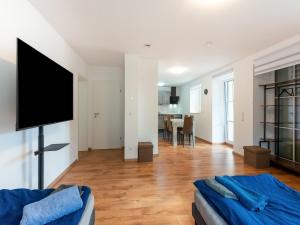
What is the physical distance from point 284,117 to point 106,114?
14.3 ft

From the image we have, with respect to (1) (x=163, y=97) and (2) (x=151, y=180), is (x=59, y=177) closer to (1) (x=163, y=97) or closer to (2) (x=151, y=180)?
(2) (x=151, y=180)

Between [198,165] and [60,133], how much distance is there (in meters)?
2.75

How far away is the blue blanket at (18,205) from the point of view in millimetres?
1124

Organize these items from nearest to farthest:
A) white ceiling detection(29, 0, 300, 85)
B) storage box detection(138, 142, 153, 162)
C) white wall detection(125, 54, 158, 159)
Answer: white ceiling detection(29, 0, 300, 85), storage box detection(138, 142, 153, 162), white wall detection(125, 54, 158, 159)

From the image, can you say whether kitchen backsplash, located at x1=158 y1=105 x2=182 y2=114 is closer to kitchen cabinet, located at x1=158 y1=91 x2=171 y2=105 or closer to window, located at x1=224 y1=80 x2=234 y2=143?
kitchen cabinet, located at x1=158 y1=91 x2=171 y2=105

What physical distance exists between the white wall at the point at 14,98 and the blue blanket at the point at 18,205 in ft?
1.51

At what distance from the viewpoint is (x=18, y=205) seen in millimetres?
1310

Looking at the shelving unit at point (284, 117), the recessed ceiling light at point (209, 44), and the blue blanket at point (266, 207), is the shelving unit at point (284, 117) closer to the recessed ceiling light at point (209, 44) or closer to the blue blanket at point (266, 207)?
the recessed ceiling light at point (209, 44)

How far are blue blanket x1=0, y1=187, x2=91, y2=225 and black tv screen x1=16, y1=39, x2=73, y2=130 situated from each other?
1.69ft

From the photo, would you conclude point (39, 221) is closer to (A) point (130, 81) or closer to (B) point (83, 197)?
(B) point (83, 197)

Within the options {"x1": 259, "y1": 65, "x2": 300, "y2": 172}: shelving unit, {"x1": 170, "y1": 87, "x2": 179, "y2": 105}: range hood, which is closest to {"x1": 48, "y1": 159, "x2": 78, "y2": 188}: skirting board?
{"x1": 259, "y1": 65, "x2": 300, "y2": 172}: shelving unit

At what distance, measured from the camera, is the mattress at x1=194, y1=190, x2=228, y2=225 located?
1301mm

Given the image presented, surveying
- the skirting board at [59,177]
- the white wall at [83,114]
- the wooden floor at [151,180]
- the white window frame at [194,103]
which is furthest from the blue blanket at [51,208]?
the white window frame at [194,103]

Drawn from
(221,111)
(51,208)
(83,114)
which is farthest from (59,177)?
(221,111)
